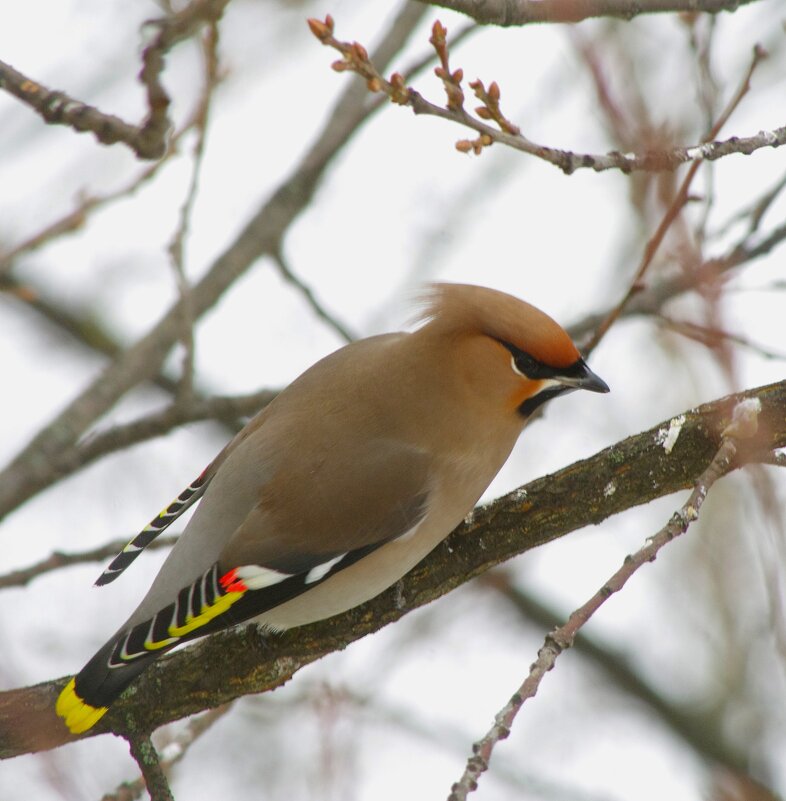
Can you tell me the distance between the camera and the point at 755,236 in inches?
184

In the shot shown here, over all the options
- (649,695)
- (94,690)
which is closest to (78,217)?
(94,690)

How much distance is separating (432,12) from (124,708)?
3970 mm

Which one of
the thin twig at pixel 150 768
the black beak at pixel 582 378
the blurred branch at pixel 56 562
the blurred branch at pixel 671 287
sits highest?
the blurred branch at pixel 671 287

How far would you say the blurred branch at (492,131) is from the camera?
274 centimetres

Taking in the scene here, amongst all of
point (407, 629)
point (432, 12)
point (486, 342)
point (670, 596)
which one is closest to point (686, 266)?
Result: point (486, 342)

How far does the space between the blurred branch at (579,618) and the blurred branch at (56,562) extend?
2.12m

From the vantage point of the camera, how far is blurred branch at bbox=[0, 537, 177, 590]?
14.2 ft

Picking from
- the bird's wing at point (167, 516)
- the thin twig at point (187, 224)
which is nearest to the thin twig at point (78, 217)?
the thin twig at point (187, 224)

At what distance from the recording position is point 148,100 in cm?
328

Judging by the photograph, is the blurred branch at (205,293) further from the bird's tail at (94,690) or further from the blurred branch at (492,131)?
the blurred branch at (492,131)

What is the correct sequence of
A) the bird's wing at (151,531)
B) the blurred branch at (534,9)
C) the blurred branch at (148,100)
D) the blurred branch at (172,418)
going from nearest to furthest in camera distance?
the blurred branch at (534,9) < the blurred branch at (148,100) < the bird's wing at (151,531) < the blurred branch at (172,418)

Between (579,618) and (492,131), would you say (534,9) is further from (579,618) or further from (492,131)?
(579,618)

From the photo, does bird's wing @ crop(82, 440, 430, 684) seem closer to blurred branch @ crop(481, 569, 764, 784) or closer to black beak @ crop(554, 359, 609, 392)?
black beak @ crop(554, 359, 609, 392)

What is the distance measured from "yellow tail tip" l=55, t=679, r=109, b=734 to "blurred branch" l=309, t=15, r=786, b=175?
195cm
